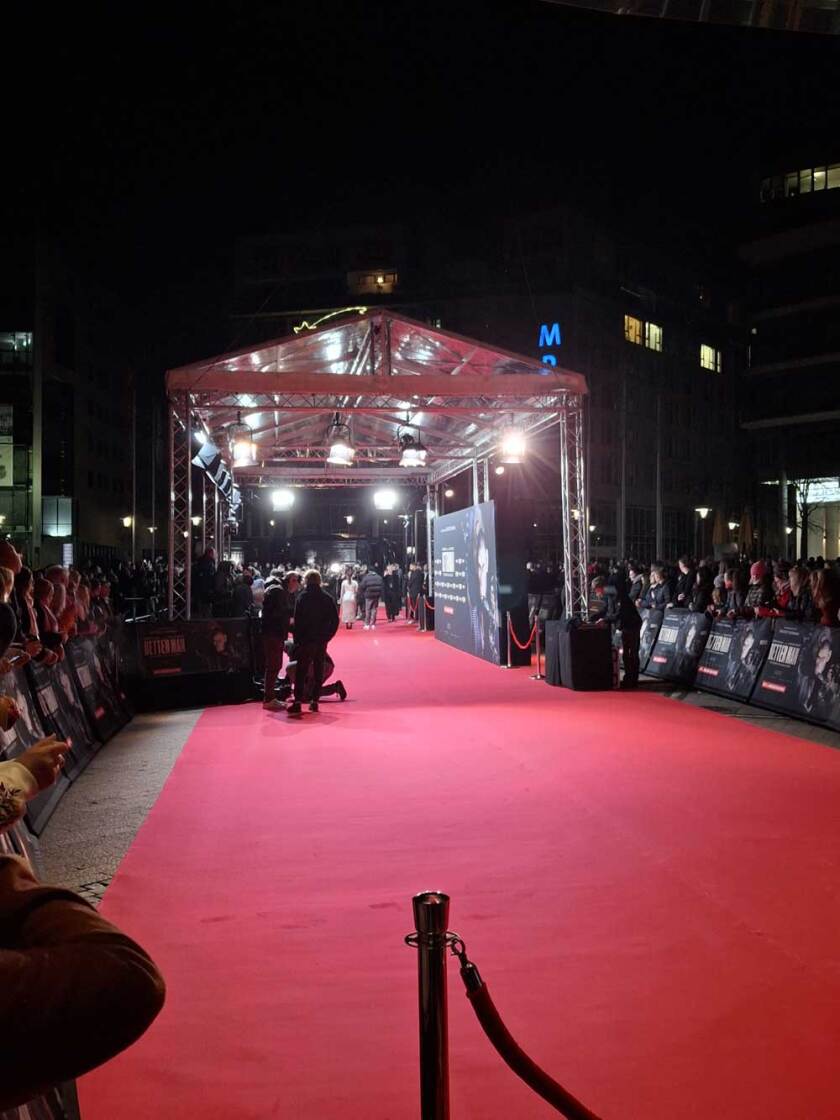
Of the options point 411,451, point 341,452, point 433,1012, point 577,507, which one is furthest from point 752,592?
point 433,1012

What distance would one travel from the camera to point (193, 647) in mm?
13602

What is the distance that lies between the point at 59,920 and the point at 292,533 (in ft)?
190

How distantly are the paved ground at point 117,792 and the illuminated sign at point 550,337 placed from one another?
4148 cm

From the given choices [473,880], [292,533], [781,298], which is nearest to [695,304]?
[781,298]

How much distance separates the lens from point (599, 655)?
14664mm

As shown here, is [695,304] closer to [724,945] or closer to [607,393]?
[607,393]

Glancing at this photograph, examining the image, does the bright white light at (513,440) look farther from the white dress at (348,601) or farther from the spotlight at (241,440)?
the white dress at (348,601)

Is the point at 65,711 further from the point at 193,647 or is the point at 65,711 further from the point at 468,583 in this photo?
the point at 468,583

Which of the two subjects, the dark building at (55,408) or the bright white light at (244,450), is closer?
the bright white light at (244,450)

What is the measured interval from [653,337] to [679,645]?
4645 centimetres

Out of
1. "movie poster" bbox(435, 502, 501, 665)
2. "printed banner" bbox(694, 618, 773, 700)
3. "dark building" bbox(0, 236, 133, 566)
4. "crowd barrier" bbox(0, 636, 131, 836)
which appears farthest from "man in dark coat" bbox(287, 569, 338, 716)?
"dark building" bbox(0, 236, 133, 566)

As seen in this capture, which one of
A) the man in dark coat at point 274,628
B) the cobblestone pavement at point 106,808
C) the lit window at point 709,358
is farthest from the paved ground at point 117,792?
the lit window at point 709,358

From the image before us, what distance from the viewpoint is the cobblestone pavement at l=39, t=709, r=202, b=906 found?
5992 mm

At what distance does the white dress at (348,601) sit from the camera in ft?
90.2
